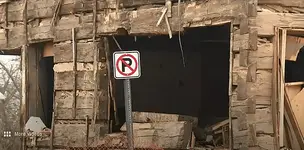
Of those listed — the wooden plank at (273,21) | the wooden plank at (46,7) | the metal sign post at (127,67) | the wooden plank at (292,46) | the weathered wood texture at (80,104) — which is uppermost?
the wooden plank at (46,7)

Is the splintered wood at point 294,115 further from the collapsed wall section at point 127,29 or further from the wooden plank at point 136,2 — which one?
the wooden plank at point 136,2

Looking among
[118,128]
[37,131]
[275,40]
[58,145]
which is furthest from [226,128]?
[37,131]

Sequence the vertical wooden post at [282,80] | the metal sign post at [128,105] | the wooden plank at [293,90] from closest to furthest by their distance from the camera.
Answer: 1. the metal sign post at [128,105]
2. the vertical wooden post at [282,80]
3. the wooden plank at [293,90]

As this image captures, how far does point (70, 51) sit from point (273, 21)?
176 inches

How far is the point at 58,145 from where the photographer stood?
10.2m

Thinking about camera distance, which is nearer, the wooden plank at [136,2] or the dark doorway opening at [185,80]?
the wooden plank at [136,2]

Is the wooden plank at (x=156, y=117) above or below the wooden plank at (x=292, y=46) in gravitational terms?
below

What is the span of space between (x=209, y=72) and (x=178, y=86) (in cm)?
105

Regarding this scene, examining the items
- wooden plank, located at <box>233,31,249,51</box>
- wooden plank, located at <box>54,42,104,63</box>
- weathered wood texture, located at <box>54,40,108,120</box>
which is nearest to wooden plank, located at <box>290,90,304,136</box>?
wooden plank, located at <box>233,31,249,51</box>

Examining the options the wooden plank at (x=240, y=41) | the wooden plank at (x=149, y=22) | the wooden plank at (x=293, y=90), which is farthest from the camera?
the wooden plank at (x=149, y=22)

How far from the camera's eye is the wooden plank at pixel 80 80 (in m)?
9.79

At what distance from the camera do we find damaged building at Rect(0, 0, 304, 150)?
8.02 meters

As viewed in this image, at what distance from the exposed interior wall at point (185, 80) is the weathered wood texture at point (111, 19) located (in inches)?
123

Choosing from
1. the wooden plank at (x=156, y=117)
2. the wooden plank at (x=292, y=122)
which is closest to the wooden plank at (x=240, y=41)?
the wooden plank at (x=292, y=122)
